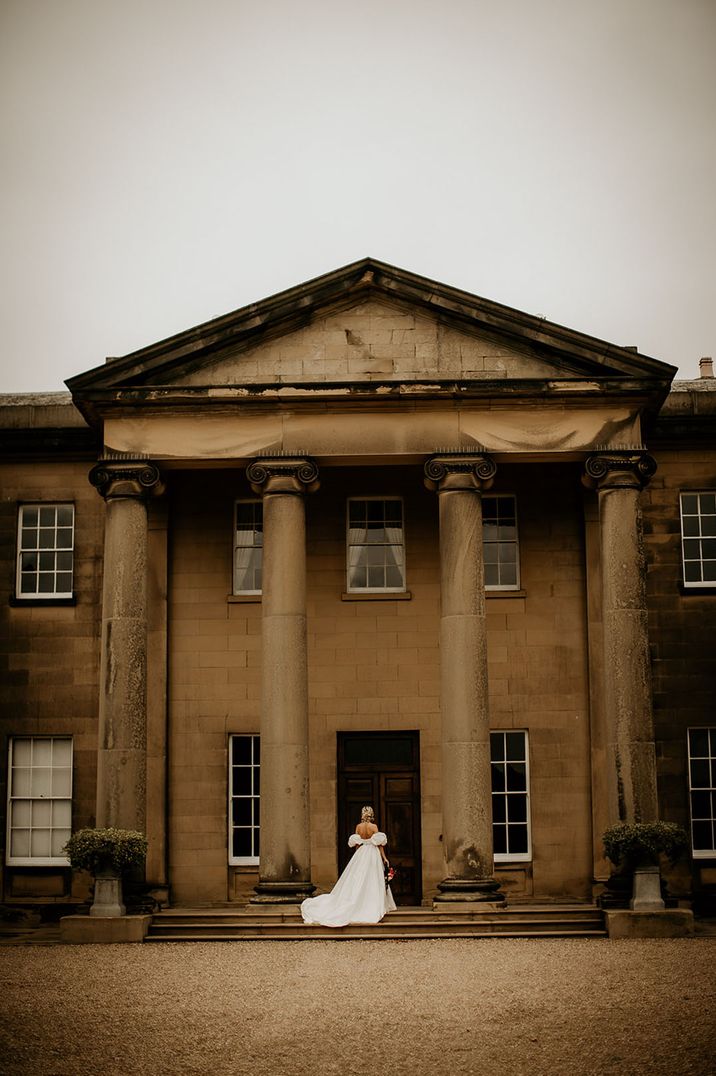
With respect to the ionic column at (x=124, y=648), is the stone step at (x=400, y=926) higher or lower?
lower

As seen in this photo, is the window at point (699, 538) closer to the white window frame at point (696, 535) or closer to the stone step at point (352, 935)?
the white window frame at point (696, 535)

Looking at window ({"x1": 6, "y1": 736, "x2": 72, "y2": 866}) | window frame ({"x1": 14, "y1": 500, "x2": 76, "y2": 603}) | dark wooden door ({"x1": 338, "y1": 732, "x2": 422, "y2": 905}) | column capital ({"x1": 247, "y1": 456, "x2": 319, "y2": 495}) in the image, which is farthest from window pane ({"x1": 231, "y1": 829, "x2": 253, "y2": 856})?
column capital ({"x1": 247, "y1": 456, "x2": 319, "y2": 495})

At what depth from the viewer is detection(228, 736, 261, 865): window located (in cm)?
2491

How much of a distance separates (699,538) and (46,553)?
40.9ft

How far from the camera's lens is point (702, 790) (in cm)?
2530

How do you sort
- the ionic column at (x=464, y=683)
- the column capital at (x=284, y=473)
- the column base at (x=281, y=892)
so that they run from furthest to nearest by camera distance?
the column capital at (x=284, y=473), the ionic column at (x=464, y=683), the column base at (x=281, y=892)

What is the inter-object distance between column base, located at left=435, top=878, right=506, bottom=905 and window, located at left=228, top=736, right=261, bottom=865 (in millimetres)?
4764

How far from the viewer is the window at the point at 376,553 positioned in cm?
2569

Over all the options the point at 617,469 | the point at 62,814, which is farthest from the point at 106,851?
the point at 617,469

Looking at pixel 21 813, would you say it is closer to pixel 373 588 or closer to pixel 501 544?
pixel 373 588

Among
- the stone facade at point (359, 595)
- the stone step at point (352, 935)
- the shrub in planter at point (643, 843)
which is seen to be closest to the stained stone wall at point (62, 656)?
the stone facade at point (359, 595)

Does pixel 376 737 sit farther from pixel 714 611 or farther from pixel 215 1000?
pixel 215 1000

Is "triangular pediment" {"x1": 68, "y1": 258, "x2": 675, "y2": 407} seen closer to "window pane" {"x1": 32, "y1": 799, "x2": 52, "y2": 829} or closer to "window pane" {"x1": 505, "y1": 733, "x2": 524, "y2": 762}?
"window pane" {"x1": 505, "y1": 733, "x2": 524, "y2": 762}

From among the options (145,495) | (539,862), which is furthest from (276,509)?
(539,862)
